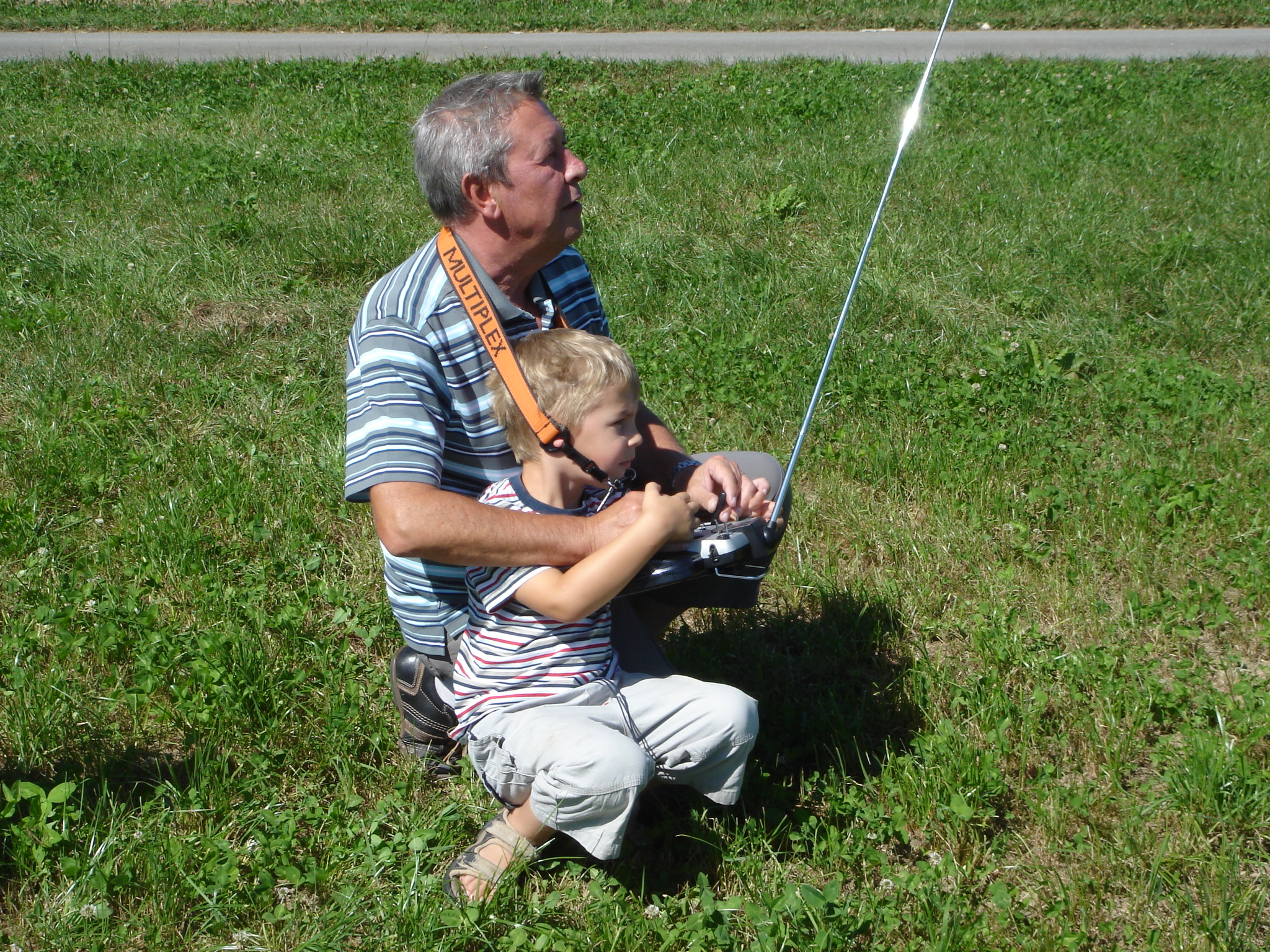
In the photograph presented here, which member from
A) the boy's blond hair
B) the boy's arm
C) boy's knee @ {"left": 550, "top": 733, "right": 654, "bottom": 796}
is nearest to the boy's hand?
the boy's arm

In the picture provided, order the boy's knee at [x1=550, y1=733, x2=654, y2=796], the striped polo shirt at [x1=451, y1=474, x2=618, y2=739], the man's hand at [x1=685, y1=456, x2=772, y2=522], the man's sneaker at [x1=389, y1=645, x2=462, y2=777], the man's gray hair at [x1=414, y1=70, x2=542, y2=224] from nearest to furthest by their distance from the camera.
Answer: the boy's knee at [x1=550, y1=733, x2=654, y2=796] → the striped polo shirt at [x1=451, y1=474, x2=618, y2=739] → the man's gray hair at [x1=414, y1=70, x2=542, y2=224] → the man's hand at [x1=685, y1=456, x2=772, y2=522] → the man's sneaker at [x1=389, y1=645, x2=462, y2=777]

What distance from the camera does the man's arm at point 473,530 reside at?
2566 mm

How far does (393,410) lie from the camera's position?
2678 mm

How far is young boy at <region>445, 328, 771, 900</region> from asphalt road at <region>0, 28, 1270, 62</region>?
10735 mm

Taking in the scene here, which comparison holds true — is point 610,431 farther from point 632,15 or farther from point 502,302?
point 632,15

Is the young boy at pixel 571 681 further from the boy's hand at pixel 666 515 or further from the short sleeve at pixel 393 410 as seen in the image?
the short sleeve at pixel 393 410

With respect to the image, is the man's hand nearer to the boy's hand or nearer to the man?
the man

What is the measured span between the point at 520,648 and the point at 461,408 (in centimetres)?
63

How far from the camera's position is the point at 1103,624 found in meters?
3.67

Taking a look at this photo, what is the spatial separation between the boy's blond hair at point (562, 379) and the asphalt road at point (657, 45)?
10.6 meters

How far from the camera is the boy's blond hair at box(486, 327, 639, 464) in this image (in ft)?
8.65

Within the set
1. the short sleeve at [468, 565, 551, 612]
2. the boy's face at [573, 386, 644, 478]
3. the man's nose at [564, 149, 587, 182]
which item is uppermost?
the man's nose at [564, 149, 587, 182]

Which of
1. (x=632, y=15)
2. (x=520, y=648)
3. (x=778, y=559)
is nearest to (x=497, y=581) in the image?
(x=520, y=648)

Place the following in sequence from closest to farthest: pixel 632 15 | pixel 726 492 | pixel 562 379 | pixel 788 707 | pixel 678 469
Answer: pixel 562 379
pixel 726 492
pixel 678 469
pixel 788 707
pixel 632 15
